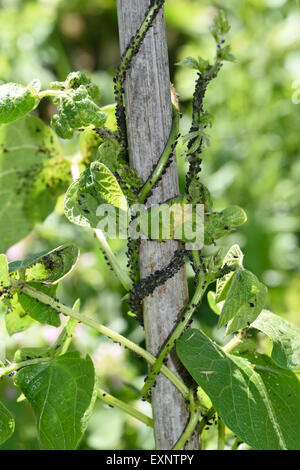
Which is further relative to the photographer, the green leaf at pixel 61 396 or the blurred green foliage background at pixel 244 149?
the blurred green foliage background at pixel 244 149

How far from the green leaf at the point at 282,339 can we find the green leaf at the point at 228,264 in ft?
0.17

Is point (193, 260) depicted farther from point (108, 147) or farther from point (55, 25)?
point (55, 25)

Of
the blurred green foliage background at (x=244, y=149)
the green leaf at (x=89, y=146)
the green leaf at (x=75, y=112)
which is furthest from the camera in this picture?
the blurred green foliage background at (x=244, y=149)

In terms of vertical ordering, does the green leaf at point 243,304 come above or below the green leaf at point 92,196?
below

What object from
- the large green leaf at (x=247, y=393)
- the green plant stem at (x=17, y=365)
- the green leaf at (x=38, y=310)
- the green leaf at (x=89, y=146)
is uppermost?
the green leaf at (x=89, y=146)

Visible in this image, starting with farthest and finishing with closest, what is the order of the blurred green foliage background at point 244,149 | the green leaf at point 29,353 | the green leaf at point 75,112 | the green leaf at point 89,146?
1. the blurred green foliage background at point 244,149
2. the green leaf at point 89,146
3. the green leaf at point 29,353
4. the green leaf at point 75,112

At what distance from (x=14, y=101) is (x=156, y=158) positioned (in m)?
0.16

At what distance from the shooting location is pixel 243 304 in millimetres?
593

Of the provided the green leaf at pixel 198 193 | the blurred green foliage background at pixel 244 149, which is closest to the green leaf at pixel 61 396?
the green leaf at pixel 198 193

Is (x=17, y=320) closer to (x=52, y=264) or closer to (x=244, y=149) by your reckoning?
(x=52, y=264)

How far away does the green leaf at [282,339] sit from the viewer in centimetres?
62

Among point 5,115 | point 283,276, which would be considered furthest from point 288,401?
point 283,276

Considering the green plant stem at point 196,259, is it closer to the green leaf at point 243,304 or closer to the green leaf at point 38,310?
the green leaf at point 243,304

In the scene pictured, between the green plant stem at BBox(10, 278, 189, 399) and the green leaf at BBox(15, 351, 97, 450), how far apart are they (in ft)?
0.14
